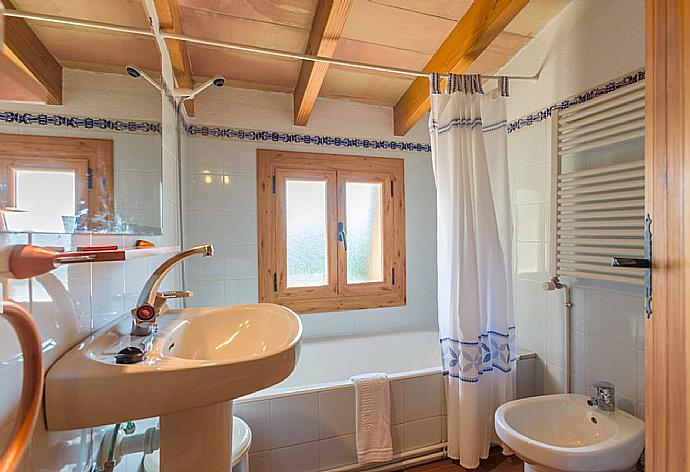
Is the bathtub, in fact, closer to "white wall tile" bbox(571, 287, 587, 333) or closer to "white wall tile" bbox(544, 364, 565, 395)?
"white wall tile" bbox(544, 364, 565, 395)

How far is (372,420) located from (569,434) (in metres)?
0.90

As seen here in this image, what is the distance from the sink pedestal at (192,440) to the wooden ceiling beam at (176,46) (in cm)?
168

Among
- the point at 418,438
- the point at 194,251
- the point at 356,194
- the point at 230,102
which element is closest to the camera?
the point at 194,251

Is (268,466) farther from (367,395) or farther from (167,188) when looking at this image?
(167,188)

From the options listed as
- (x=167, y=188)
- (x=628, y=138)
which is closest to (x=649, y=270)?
(x=628, y=138)

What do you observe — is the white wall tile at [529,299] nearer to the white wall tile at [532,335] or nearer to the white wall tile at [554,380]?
the white wall tile at [532,335]

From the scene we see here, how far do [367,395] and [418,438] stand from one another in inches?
16.9

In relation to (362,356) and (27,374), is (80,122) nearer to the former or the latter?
(27,374)

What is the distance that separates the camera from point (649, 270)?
31.4 inches

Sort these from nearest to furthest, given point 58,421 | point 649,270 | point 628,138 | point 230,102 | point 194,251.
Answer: point 58,421 < point 649,270 < point 194,251 < point 628,138 < point 230,102

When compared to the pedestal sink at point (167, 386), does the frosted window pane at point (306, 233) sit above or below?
above

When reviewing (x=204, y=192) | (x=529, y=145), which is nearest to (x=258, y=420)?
(x=204, y=192)

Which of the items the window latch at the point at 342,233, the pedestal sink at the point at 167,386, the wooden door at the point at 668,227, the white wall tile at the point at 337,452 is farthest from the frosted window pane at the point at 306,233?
the wooden door at the point at 668,227

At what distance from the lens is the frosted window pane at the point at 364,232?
9.70ft
